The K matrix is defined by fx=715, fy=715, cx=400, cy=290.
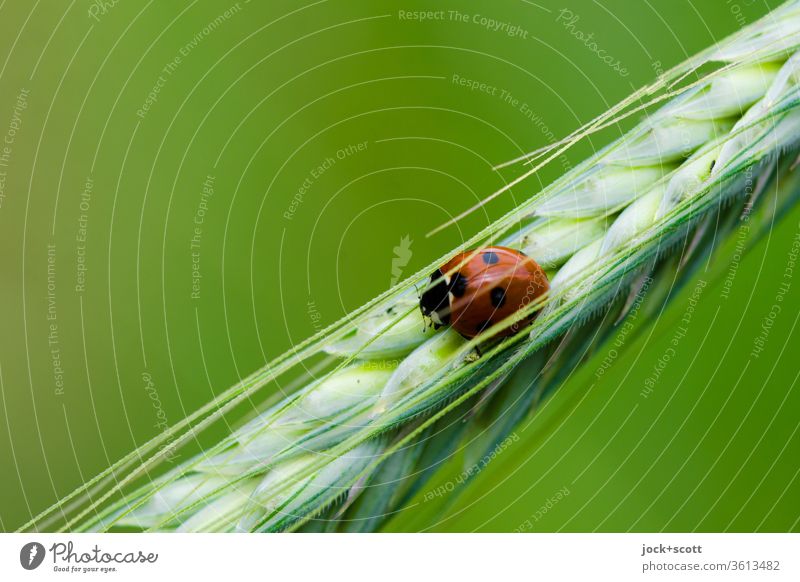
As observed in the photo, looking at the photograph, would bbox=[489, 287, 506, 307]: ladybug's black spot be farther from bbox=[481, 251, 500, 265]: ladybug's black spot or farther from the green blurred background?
the green blurred background

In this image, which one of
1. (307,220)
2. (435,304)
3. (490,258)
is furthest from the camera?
(307,220)

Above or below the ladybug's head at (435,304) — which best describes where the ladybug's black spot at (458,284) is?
below

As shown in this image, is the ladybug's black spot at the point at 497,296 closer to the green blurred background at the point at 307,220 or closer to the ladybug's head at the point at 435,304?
the ladybug's head at the point at 435,304

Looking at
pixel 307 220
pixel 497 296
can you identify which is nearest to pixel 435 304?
pixel 497 296

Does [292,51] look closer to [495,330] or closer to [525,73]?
[525,73]

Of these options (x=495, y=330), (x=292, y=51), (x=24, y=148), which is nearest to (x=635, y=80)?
(x=292, y=51)

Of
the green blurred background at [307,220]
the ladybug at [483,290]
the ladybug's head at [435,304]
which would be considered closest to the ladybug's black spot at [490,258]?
the ladybug at [483,290]

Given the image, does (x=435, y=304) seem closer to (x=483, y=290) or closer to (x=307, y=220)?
(x=483, y=290)
